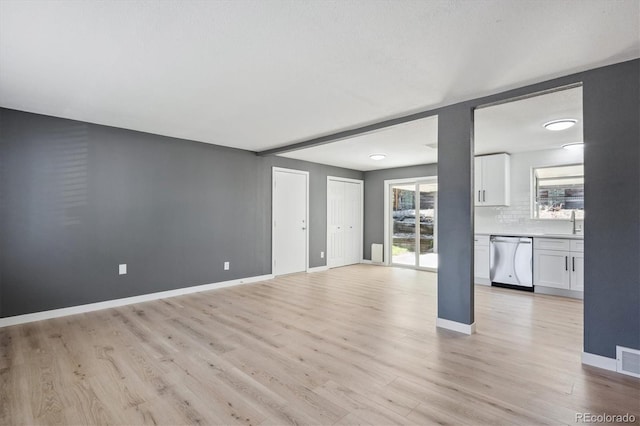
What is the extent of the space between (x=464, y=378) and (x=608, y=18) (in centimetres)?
246

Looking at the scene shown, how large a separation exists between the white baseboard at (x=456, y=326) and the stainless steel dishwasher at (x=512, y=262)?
2.43 metres

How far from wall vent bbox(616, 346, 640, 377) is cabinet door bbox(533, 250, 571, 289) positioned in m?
2.69

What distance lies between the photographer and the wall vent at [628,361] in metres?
2.33

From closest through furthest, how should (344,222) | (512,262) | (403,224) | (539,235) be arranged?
1. (539,235)
2. (512,262)
3. (403,224)
4. (344,222)

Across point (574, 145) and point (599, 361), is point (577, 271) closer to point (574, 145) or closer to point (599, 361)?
point (574, 145)

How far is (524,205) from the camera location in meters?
5.68

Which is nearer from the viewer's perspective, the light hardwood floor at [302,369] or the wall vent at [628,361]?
the light hardwood floor at [302,369]

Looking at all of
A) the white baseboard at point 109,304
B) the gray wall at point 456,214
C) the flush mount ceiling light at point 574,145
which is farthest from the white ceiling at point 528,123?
the white baseboard at point 109,304

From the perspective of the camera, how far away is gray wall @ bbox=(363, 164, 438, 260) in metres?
7.62

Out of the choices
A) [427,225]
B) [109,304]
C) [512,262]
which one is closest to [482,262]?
[512,262]

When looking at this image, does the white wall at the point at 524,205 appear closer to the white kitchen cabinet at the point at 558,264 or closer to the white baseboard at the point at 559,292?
the white kitchen cabinet at the point at 558,264

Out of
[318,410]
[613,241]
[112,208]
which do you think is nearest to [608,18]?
[613,241]

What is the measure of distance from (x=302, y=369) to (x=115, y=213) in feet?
11.0

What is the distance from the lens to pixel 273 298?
4598mm
